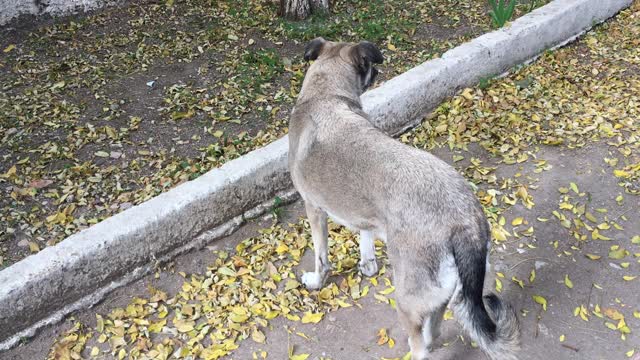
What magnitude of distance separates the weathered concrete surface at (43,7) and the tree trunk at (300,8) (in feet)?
7.04

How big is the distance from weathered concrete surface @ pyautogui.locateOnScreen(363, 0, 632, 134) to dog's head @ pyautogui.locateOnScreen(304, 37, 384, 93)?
1.18m

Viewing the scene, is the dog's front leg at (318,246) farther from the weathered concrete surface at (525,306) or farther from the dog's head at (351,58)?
the dog's head at (351,58)

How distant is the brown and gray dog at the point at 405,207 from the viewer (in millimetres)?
2670

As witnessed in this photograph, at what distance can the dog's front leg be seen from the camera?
3.67m

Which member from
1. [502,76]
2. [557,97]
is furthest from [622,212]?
[502,76]

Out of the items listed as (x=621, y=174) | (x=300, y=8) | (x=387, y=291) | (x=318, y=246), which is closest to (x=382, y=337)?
(x=387, y=291)

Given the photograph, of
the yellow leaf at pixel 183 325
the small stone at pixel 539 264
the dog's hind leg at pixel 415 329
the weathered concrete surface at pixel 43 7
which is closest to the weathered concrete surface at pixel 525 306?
the small stone at pixel 539 264

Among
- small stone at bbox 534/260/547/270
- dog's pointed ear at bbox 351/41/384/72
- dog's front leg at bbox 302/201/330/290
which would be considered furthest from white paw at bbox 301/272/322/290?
small stone at bbox 534/260/547/270

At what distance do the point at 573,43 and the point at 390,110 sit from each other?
321cm

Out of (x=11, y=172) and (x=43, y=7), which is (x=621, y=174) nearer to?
(x=11, y=172)

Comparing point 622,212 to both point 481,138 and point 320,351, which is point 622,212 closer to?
point 481,138

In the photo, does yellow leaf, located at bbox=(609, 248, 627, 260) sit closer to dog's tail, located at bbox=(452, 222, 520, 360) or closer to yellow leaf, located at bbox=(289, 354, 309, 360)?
dog's tail, located at bbox=(452, 222, 520, 360)

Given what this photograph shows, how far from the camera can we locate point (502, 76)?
20.6ft

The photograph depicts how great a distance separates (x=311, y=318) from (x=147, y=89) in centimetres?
326
